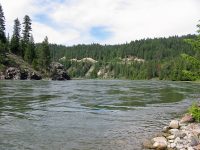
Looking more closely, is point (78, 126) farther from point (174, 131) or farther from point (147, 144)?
point (174, 131)

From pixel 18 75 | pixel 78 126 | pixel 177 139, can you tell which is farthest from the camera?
pixel 18 75

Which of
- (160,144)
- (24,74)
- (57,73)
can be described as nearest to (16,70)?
(24,74)

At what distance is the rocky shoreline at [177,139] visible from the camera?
1867 cm

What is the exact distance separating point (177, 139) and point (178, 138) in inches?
6.8

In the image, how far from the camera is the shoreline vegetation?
18.0 m

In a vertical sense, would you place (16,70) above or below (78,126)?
above

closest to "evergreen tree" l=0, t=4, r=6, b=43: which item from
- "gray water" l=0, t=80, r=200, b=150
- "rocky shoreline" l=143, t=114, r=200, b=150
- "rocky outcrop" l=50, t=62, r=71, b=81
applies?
"rocky outcrop" l=50, t=62, r=71, b=81

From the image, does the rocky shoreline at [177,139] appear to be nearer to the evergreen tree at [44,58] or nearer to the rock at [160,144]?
the rock at [160,144]

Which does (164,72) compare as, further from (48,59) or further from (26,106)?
(26,106)

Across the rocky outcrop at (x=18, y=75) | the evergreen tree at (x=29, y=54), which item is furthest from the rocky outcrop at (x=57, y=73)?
the rocky outcrop at (x=18, y=75)

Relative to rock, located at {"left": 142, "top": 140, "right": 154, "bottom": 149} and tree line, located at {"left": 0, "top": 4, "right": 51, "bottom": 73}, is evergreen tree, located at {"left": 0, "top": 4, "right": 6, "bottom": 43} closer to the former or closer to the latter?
tree line, located at {"left": 0, "top": 4, "right": 51, "bottom": 73}

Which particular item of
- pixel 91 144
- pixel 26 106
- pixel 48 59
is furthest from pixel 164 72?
pixel 91 144

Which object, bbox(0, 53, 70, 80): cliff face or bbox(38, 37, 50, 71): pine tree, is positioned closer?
bbox(0, 53, 70, 80): cliff face

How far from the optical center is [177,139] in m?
19.9
